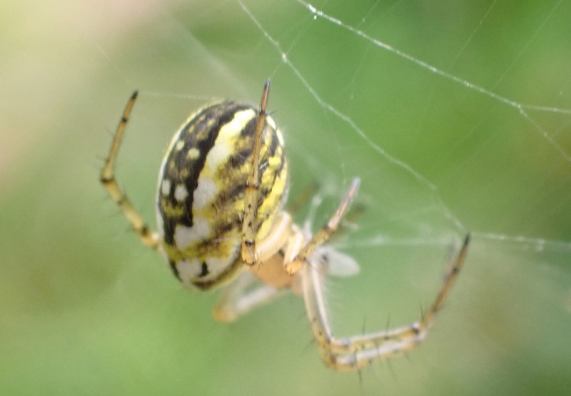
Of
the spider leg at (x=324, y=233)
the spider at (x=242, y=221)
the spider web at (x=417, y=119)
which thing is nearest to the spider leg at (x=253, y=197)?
the spider at (x=242, y=221)

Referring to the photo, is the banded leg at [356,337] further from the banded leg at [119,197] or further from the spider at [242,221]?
the banded leg at [119,197]

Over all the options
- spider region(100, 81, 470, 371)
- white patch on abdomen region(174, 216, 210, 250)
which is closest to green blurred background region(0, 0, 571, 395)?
spider region(100, 81, 470, 371)

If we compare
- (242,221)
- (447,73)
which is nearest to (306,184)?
(447,73)

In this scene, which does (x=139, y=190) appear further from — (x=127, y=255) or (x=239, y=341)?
(x=239, y=341)

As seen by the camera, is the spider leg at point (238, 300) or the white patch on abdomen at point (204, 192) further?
the spider leg at point (238, 300)

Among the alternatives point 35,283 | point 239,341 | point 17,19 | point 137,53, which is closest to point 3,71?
point 17,19

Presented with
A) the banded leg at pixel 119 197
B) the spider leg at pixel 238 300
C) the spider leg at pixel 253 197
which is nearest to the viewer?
the spider leg at pixel 253 197

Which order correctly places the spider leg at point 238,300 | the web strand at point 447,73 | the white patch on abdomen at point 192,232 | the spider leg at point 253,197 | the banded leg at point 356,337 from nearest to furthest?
the spider leg at point 253,197
the white patch on abdomen at point 192,232
the web strand at point 447,73
the banded leg at point 356,337
the spider leg at point 238,300
